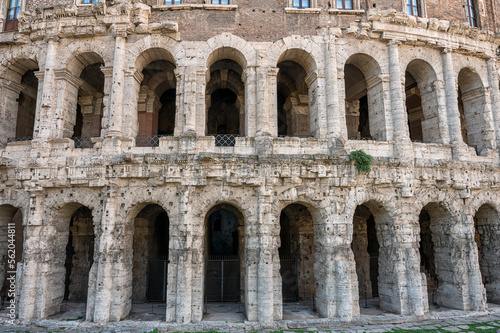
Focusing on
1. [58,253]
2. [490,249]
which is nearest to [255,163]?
[58,253]

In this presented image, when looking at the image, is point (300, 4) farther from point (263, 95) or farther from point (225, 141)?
point (225, 141)

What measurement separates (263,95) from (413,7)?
22.7 feet

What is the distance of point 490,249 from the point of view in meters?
11.1

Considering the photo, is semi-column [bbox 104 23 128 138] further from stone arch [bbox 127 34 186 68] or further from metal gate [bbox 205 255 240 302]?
metal gate [bbox 205 255 240 302]

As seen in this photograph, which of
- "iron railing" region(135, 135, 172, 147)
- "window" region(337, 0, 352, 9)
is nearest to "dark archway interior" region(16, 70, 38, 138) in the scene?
"iron railing" region(135, 135, 172, 147)

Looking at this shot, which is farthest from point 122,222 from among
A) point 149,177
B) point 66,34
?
point 66,34

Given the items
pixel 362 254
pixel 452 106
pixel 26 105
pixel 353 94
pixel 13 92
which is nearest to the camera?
pixel 452 106

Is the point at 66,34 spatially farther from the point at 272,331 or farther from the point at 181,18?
the point at 272,331

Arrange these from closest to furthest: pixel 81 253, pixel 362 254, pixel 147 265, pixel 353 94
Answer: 1. pixel 147 265
2. pixel 81 253
3. pixel 362 254
4. pixel 353 94

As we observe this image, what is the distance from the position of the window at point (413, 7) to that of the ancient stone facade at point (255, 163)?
380 mm

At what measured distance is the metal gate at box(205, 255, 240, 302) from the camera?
11445mm

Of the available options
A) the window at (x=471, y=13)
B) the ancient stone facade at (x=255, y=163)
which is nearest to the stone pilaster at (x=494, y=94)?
the ancient stone facade at (x=255, y=163)

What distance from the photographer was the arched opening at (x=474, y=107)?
11.7 meters

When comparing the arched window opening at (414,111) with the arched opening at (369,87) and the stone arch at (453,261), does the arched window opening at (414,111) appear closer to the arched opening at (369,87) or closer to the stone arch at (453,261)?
the arched opening at (369,87)
